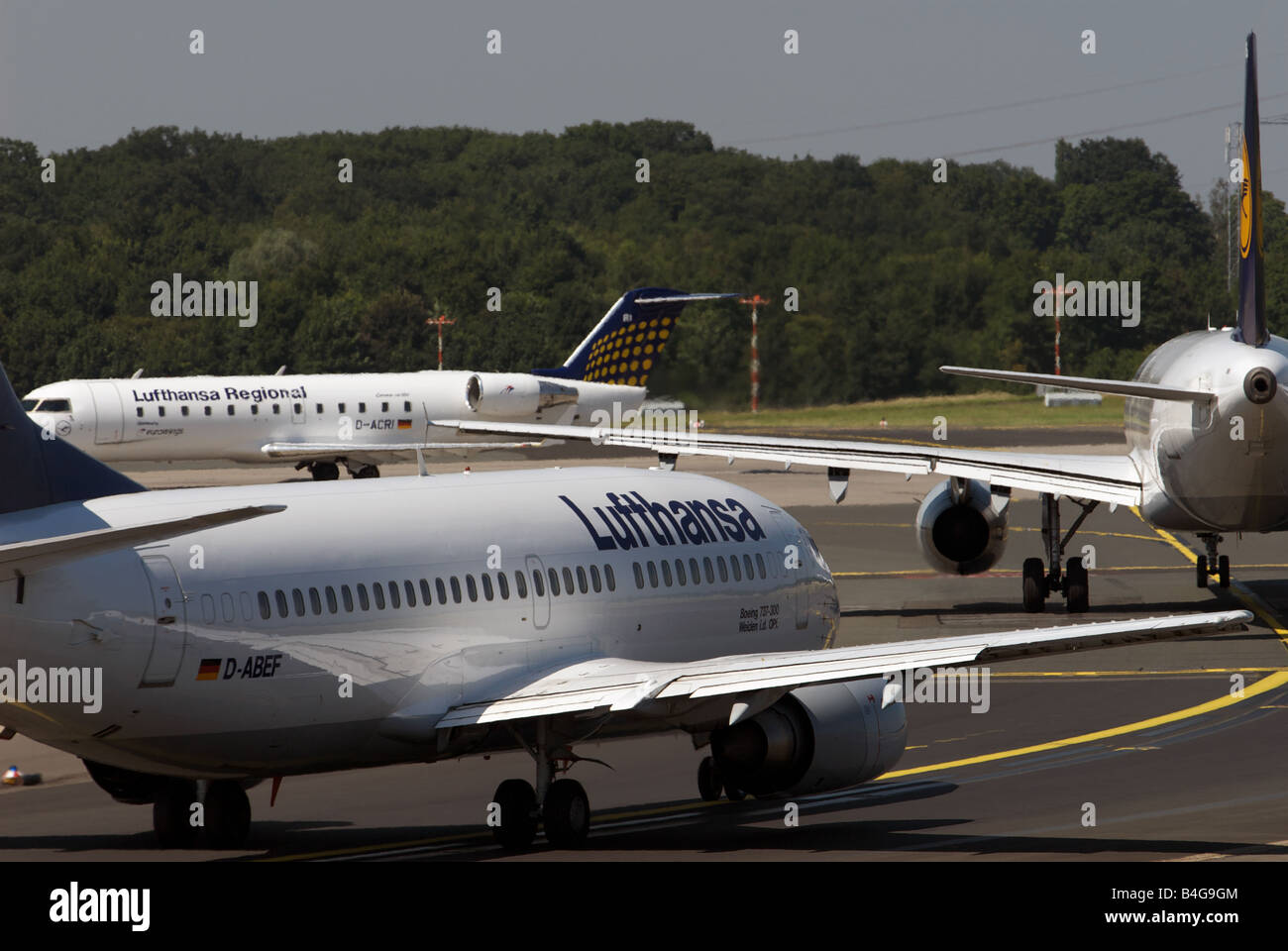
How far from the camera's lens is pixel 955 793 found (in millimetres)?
22969

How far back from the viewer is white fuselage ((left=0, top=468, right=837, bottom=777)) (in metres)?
17.4

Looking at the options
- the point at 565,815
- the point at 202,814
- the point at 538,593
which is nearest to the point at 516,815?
the point at 565,815

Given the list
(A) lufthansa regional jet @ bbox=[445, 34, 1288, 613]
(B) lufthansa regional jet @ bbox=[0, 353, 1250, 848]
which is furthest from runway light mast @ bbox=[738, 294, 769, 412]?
(B) lufthansa regional jet @ bbox=[0, 353, 1250, 848]

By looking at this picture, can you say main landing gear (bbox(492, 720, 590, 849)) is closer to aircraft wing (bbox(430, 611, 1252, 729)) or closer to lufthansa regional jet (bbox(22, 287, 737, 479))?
aircraft wing (bbox(430, 611, 1252, 729))

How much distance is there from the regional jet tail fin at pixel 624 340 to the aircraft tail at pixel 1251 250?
39015 mm

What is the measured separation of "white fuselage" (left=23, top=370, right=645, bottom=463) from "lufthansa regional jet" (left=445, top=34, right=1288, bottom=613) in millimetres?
29047

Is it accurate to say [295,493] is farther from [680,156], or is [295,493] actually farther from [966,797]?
[680,156]

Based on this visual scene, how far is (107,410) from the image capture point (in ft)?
219

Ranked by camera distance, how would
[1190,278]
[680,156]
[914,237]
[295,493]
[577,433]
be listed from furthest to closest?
[680,156]
[1190,278]
[914,237]
[577,433]
[295,493]

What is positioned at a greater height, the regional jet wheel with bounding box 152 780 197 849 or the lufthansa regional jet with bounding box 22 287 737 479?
the lufthansa regional jet with bounding box 22 287 737 479

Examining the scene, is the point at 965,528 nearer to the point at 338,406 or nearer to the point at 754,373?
the point at 338,406

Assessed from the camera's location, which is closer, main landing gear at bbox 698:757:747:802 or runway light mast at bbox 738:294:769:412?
main landing gear at bbox 698:757:747:802
